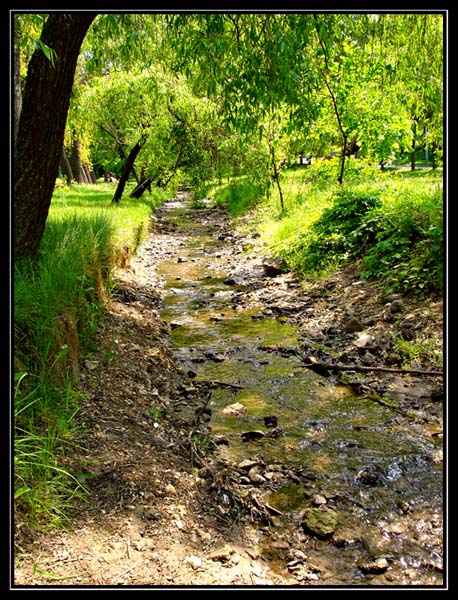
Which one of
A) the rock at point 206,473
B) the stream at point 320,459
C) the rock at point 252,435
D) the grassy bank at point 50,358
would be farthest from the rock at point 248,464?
the grassy bank at point 50,358

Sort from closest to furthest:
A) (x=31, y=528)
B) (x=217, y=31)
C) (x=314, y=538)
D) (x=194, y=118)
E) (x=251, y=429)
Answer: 1. (x=31, y=528)
2. (x=314, y=538)
3. (x=251, y=429)
4. (x=217, y=31)
5. (x=194, y=118)

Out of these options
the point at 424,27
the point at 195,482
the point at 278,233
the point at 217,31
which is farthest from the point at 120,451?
the point at 278,233

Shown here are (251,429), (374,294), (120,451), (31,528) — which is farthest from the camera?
(374,294)

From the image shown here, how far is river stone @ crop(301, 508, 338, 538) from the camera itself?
304cm

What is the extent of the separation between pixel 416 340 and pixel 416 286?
1.13 m

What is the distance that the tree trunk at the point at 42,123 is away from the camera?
453 cm

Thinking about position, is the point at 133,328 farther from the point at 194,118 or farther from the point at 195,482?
the point at 194,118

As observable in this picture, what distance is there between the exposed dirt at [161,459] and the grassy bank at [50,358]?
14cm

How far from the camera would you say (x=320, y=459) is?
3.83m

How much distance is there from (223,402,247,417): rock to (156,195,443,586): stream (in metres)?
0.01

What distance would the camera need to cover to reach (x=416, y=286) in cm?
628

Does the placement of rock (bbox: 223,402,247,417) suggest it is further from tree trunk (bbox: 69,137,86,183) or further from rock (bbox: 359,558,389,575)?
tree trunk (bbox: 69,137,86,183)

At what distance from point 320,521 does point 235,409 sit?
161 cm

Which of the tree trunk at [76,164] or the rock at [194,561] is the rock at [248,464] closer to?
the rock at [194,561]
